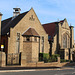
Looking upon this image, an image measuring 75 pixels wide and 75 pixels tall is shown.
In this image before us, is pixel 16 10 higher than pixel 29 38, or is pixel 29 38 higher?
pixel 16 10

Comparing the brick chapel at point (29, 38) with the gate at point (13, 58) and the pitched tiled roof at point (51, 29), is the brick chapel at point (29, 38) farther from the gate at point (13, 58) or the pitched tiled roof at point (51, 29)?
the gate at point (13, 58)

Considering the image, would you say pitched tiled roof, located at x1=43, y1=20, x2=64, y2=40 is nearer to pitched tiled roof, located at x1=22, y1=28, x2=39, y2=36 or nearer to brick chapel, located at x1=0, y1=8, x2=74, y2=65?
brick chapel, located at x1=0, y1=8, x2=74, y2=65

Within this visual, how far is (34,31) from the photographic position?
33.5 meters

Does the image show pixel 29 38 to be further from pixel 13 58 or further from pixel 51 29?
pixel 51 29

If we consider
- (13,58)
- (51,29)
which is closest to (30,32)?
(13,58)

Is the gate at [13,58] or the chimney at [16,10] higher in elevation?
the chimney at [16,10]

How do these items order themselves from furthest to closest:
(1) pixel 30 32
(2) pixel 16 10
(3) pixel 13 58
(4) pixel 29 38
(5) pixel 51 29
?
(5) pixel 51 29
(2) pixel 16 10
(1) pixel 30 32
(4) pixel 29 38
(3) pixel 13 58

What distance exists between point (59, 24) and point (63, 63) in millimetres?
13808

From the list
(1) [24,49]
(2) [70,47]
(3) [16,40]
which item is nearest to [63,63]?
(1) [24,49]

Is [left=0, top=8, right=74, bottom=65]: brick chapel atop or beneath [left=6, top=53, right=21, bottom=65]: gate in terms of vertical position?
atop

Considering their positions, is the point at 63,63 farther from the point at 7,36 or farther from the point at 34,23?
the point at 7,36

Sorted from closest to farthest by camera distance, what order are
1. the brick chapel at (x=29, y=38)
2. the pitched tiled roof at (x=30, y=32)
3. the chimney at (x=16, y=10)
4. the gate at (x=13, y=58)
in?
the gate at (x=13, y=58), the brick chapel at (x=29, y=38), the pitched tiled roof at (x=30, y=32), the chimney at (x=16, y=10)

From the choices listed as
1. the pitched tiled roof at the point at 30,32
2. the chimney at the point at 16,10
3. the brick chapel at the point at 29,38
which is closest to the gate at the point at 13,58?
the brick chapel at the point at 29,38

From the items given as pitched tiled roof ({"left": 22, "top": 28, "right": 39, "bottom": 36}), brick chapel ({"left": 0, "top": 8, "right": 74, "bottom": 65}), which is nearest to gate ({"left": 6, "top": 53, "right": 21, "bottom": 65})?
brick chapel ({"left": 0, "top": 8, "right": 74, "bottom": 65})
